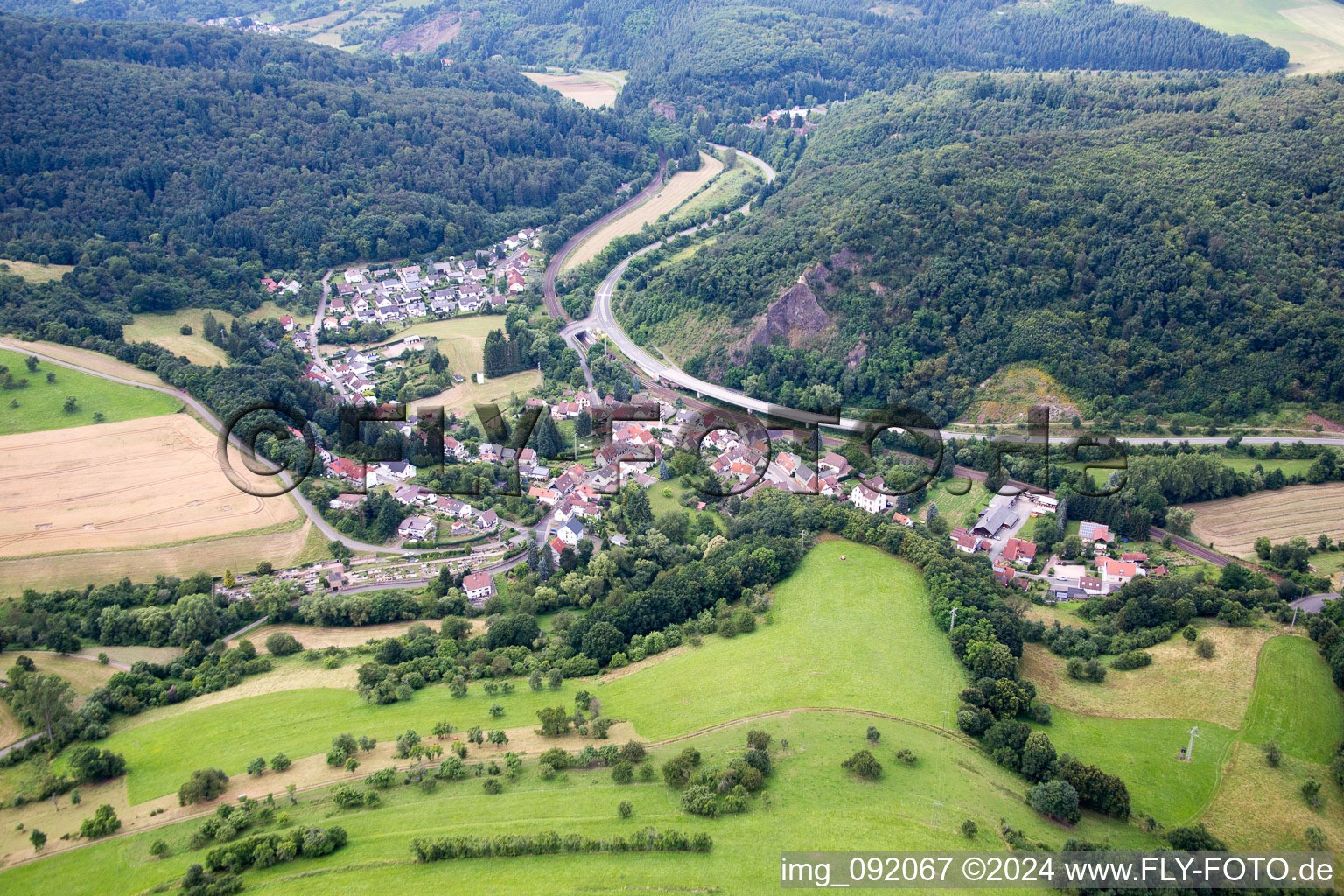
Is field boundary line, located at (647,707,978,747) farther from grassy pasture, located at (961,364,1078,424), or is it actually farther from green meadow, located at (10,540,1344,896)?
grassy pasture, located at (961,364,1078,424)

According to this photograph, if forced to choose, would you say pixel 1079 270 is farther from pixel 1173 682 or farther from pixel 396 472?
pixel 396 472

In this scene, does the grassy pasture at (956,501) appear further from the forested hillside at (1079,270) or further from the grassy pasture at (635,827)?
the grassy pasture at (635,827)

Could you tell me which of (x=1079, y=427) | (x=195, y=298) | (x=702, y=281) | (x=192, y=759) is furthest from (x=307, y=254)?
(x=1079, y=427)

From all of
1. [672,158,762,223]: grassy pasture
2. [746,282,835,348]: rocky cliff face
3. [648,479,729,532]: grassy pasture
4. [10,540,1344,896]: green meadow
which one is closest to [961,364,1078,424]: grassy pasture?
[746,282,835,348]: rocky cliff face

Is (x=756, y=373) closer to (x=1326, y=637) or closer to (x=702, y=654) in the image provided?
(x=702, y=654)

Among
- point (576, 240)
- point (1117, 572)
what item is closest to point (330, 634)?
point (1117, 572)

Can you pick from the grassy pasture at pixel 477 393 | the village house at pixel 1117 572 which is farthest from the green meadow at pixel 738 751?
the grassy pasture at pixel 477 393
